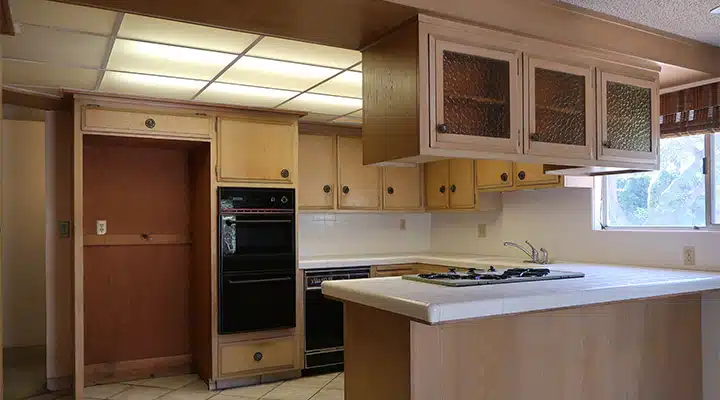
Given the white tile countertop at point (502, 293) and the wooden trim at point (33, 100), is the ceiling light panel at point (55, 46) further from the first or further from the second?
the white tile countertop at point (502, 293)

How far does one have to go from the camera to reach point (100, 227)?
438 centimetres

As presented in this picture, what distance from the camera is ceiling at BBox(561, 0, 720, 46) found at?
7.69ft

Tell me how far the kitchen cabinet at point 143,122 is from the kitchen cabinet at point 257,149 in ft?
0.56

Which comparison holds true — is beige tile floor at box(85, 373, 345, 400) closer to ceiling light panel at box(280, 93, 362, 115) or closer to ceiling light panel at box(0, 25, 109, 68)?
ceiling light panel at box(280, 93, 362, 115)

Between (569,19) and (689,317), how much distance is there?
5.93 ft

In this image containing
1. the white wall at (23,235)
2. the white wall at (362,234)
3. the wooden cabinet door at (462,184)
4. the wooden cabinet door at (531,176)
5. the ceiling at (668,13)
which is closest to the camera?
the ceiling at (668,13)

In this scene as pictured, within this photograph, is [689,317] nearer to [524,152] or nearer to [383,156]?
[524,152]

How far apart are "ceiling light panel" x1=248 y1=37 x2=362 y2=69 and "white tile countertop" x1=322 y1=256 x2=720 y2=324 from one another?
1.24 metres

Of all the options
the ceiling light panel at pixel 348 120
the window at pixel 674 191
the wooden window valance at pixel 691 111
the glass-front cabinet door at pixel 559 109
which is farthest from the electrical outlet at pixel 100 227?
the wooden window valance at pixel 691 111

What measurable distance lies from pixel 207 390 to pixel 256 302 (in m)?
0.74

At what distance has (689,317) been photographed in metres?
3.01

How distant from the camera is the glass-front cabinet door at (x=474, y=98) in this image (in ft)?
7.02

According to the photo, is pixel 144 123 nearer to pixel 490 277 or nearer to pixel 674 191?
pixel 490 277


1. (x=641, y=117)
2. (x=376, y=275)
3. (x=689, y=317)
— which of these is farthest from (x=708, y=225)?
(x=376, y=275)
